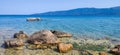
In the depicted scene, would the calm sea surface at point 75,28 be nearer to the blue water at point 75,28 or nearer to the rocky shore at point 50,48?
the blue water at point 75,28

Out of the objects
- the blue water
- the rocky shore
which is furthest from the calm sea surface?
the rocky shore

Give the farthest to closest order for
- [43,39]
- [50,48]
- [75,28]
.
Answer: [75,28] < [43,39] < [50,48]

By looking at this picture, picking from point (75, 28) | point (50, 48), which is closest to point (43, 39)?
point (50, 48)

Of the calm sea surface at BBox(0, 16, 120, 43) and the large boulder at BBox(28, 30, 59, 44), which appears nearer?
the large boulder at BBox(28, 30, 59, 44)

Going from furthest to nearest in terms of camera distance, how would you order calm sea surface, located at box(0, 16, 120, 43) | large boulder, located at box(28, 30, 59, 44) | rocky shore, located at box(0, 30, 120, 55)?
calm sea surface, located at box(0, 16, 120, 43) < large boulder, located at box(28, 30, 59, 44) < rocky shore, located at box(0, 30, 120, 55)

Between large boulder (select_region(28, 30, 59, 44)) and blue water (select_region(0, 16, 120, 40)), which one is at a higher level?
large boulder (select_region(28, 30, 59, 44))

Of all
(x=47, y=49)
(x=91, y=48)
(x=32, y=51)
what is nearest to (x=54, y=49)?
(x=47, y=49)

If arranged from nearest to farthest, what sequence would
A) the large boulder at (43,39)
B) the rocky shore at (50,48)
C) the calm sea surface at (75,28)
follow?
the rocky shore at (50,48) → the large boulder at (43,39) → the calm sea surface at (75,28)

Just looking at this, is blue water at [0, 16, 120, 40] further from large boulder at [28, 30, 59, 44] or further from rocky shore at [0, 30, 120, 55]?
rocky shore at [0, 30, 120, 55]

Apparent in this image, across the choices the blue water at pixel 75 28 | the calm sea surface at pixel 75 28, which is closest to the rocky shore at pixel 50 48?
the calm sea surface at pixel 75 28

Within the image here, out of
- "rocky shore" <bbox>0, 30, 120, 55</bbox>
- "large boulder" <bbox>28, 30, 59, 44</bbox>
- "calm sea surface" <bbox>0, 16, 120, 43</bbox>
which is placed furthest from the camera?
"calm sea surface" <bbox>0, 16, 120, 43</bbox>

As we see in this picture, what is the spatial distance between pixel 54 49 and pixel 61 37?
7.45 meters

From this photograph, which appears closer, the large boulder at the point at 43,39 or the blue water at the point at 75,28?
the large boulder at the point at 43,39

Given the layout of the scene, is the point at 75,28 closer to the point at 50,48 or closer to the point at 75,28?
the point at 75,28
